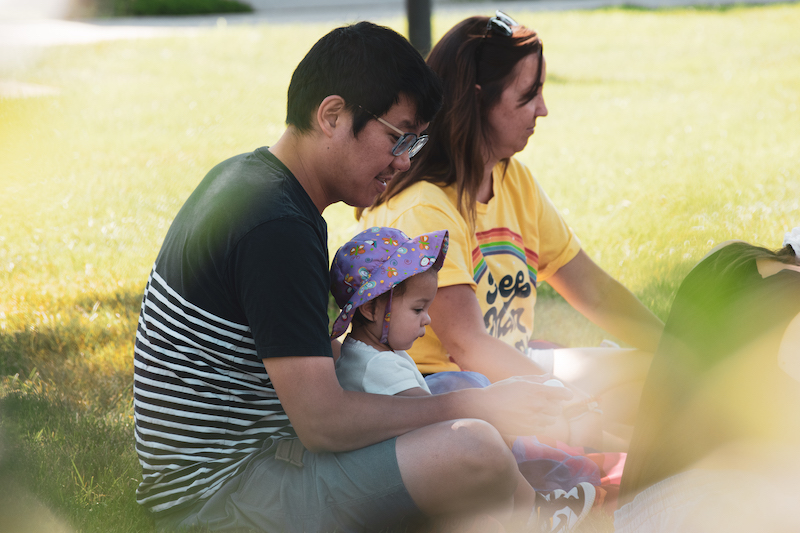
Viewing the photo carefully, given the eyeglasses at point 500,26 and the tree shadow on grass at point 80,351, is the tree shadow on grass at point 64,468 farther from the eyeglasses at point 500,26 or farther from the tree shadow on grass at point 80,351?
the eyeglasses at point 500,26

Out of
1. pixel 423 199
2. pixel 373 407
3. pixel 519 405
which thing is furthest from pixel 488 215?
pixel 373 407

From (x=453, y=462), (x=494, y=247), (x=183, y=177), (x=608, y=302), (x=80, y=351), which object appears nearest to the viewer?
(x=453, y=462)

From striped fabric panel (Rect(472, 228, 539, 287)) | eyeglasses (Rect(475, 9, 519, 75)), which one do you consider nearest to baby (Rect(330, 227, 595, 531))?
striped fabric panel (Rect(472, 228, 539, 287))

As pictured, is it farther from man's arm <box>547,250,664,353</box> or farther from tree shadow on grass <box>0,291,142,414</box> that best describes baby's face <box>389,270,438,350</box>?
tree shadow on grass <box>0,291,142,414</box>

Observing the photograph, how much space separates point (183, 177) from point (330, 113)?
5.84 m

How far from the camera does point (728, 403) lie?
6.12 feet

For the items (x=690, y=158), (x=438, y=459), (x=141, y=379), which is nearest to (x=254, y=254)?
(x=141, y=379)

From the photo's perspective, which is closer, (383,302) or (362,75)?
(362,75)

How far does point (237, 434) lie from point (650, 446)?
1119mm

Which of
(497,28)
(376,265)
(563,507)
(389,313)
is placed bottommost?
(563,507)

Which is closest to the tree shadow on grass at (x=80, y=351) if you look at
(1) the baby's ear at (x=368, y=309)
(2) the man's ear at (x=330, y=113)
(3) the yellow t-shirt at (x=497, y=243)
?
(3) the yellow t-shirt at (x=497, y=243)

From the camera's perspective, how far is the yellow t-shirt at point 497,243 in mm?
2670

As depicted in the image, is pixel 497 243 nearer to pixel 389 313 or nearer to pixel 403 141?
pixel 389 313

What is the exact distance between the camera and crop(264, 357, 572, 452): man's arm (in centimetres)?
181
